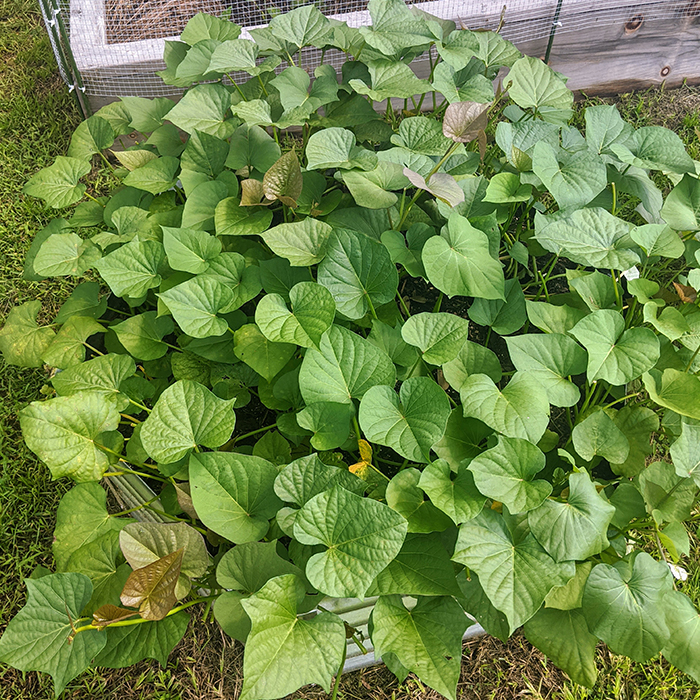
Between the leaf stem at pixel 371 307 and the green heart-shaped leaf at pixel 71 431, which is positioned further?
the leaf stem at pixel 371 307

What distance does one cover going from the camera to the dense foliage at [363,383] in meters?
0.79

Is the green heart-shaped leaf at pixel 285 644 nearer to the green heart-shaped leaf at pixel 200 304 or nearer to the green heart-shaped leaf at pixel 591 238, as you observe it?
the green heart-shaped leaf at pixel 200 304

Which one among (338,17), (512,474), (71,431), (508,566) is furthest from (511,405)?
(338,17)

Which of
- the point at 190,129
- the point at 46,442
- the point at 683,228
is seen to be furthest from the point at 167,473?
the point at 683,228

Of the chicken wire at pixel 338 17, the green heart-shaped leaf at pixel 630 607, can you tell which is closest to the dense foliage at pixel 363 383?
the green heart-shaped leaf at pixel 630 607

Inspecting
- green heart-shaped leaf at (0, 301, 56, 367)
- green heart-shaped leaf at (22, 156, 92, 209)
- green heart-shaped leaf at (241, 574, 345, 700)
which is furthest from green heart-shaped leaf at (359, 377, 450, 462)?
green heart-shaped leaf at (22, 156, 92, 209)

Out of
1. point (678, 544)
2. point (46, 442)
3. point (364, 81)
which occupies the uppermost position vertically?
point (364, 81)

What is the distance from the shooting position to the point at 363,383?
93cm

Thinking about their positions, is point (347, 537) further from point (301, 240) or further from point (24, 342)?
point (24, 342)

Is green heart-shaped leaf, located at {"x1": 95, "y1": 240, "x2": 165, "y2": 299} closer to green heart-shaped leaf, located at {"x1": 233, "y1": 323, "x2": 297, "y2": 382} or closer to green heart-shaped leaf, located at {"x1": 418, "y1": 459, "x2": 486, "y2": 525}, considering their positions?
green heart-shaped leaf, located at {"x1": 233, "y1": 323, "x2": 297, "y2": 382}

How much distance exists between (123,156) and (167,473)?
690mm

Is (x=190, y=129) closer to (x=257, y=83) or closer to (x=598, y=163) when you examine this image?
(x=257, y=83)

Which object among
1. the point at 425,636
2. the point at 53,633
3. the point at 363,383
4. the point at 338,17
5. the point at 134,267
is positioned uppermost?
the point at 338,17

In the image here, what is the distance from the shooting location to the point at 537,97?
128 centimetres
